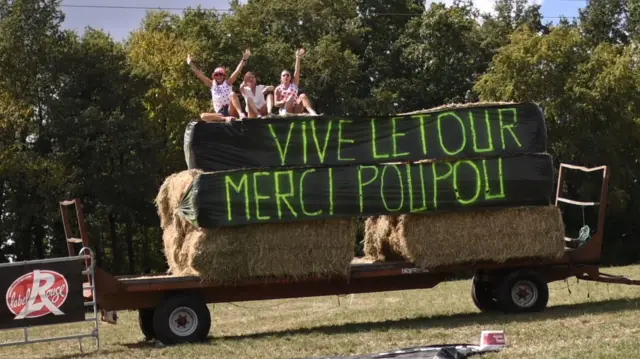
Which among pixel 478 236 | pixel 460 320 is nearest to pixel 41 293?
pixel 460 320

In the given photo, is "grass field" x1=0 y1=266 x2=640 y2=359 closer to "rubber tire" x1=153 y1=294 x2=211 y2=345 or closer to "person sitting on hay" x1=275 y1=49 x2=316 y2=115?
"rubber tire" x1=153 y1=294 x2=211 y2=345

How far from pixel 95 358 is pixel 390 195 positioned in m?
4.85

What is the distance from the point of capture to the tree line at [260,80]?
4162 centimetres

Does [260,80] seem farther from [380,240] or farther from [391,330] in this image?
[391,330]

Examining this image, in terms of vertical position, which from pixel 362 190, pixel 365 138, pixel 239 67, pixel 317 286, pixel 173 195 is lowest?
pixel 317 286

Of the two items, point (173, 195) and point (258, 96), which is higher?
point (258, 96)

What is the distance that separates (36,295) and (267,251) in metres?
3.23

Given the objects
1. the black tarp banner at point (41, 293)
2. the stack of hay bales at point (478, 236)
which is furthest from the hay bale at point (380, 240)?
the black tarp banner at point (41, 293)

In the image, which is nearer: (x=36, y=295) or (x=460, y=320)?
(x=36, y=295)

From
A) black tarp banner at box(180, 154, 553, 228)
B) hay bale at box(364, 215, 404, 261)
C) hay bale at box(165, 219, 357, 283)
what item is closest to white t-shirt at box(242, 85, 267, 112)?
black tarp banner at box(180, 154, 553, 228)

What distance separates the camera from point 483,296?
Answer: 16.9 m

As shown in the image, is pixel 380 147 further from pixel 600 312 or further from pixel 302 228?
pixel 600 312

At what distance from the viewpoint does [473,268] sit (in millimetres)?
15609

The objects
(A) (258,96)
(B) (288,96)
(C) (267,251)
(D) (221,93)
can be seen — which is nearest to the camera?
(C) (267,251)
